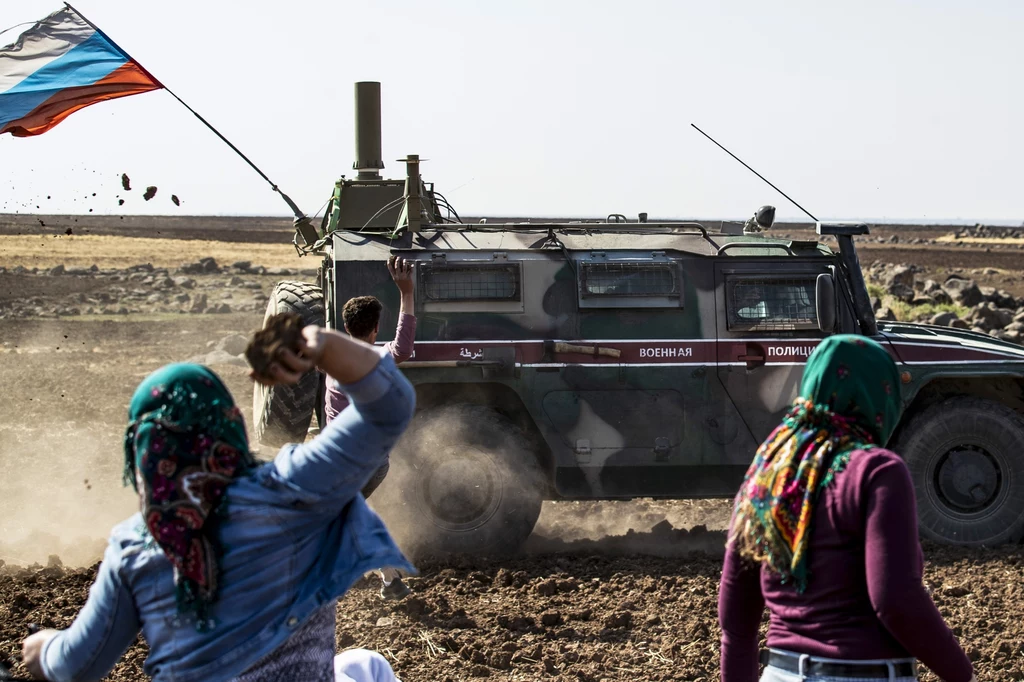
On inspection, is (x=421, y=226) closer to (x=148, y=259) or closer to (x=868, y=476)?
(x=868, y=476)

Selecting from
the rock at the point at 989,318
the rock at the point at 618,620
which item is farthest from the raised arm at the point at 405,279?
the rock at the point at 989,318

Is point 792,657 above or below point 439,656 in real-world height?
above

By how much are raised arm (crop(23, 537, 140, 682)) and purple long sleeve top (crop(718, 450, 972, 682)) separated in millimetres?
1401

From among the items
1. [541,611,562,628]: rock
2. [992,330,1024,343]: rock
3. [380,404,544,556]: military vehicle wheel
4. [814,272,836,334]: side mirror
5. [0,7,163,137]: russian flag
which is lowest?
[992,330,1024,343]: rock

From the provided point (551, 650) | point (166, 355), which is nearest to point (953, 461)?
point (551, 650)

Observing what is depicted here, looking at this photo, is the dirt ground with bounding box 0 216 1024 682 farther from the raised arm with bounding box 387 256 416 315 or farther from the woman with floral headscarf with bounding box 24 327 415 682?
the woman with floral headscarf with bounding box 24 327 415 682

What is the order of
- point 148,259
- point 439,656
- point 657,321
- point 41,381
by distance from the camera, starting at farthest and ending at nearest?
point 148,259, point 41,381, point 657,321, point 439,656

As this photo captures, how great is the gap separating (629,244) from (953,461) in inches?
99.8

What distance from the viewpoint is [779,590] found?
2.93 meters

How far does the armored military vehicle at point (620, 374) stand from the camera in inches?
316

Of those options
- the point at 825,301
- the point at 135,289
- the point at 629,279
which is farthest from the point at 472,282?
the point at 135,289

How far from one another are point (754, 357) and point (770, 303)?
1.26ft

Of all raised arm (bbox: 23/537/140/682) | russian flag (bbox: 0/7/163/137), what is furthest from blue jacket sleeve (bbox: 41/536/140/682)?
russian flag (bbox: 0/7/163/137)

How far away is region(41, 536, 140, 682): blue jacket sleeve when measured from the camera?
2.59 metres
